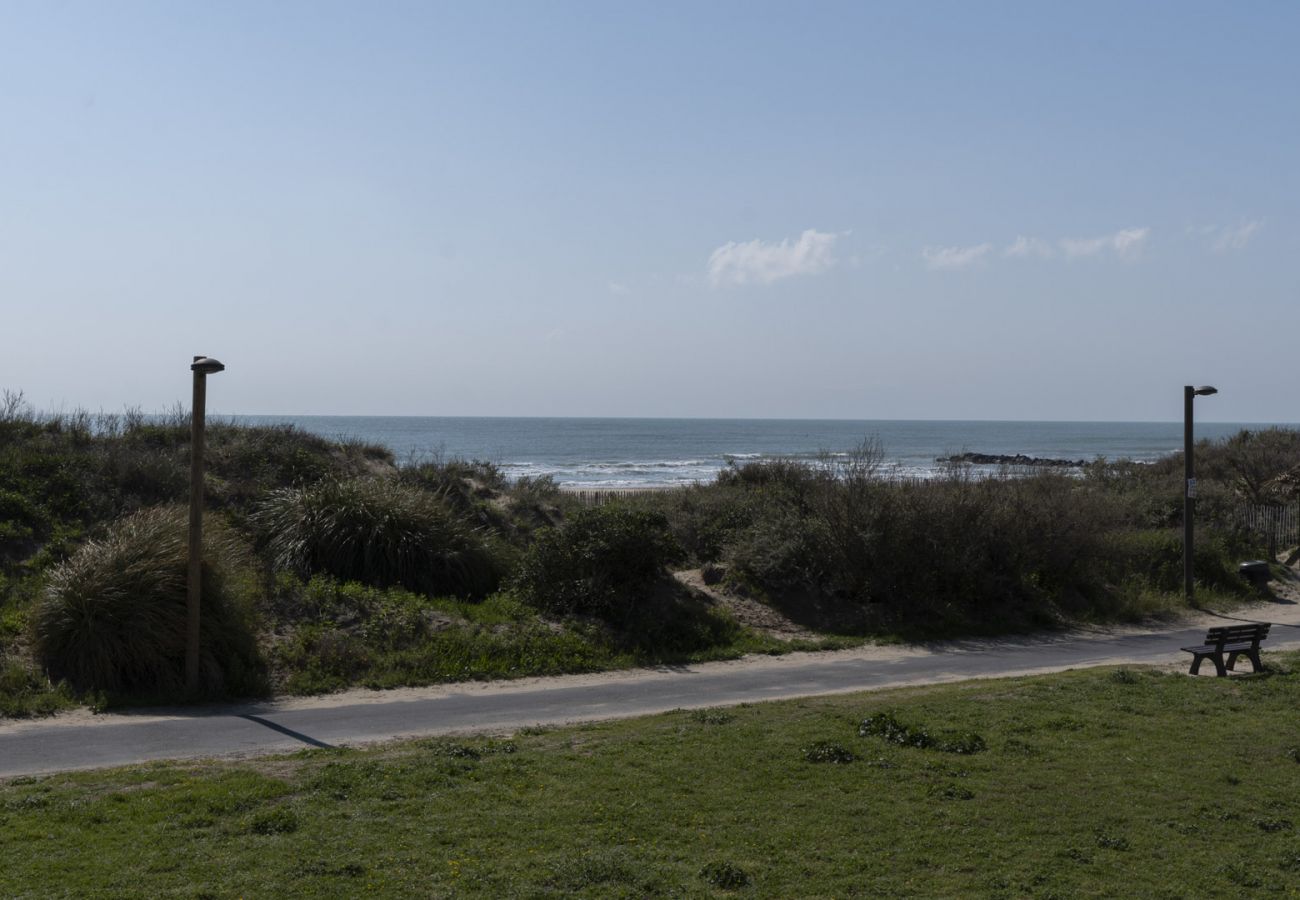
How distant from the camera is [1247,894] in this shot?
6.39 m

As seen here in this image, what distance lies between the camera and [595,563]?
18.3 meters

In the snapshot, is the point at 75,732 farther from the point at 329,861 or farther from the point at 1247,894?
the point at 1247,894

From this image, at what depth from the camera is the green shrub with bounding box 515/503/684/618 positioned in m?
18.0

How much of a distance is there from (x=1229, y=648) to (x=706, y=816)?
33.8 feet

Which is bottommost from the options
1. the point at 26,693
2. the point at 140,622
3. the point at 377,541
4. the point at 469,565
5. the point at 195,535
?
the point at 26,693

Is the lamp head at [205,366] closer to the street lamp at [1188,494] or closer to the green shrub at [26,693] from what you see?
the green shrub at [26,693]

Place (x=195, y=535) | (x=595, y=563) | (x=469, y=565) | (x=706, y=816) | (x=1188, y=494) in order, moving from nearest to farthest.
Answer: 1. (x=706, y=816)
2. (x=195, y=535)
3. (x=595, y=563)
4. (x=469, y=565)
5. (x=1188, y=494)

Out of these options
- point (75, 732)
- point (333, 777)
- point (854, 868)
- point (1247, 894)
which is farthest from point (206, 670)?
point (1247, 894)

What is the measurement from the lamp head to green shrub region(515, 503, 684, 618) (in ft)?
22.0

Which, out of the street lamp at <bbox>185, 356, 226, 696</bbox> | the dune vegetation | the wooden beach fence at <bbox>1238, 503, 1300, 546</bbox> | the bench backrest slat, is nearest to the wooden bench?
the bench backrest slat

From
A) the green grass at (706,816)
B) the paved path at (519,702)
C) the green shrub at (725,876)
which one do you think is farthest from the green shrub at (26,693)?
the green shrub at (725,876)

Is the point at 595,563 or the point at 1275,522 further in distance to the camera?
the point at 1275,522

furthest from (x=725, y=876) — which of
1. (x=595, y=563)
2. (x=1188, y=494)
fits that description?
(x=1188, y=494)

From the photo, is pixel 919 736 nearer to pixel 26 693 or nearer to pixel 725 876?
pixel 725 876
